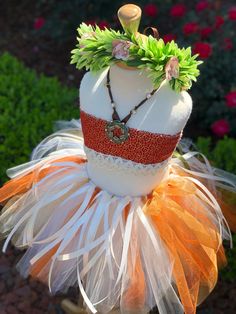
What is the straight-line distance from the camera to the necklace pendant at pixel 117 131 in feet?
4.74

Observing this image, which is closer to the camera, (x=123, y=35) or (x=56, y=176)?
(x=123, y=35)

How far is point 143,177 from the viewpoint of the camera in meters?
1.53

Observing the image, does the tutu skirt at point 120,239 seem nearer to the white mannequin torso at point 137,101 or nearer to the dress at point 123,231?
the dress at point 123,231

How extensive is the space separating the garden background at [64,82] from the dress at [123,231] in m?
0.53

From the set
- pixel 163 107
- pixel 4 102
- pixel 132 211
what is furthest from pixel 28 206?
pixel 4 102

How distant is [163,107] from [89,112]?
0.66 ft

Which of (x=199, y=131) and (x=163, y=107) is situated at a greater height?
(x=163, y=107)

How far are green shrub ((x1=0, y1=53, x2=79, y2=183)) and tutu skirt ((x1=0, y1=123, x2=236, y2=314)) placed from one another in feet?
2.13

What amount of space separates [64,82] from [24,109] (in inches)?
41.3

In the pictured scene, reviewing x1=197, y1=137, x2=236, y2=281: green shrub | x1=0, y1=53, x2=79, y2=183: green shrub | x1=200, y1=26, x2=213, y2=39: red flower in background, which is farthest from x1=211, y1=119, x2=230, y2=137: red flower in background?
x1=0, y1=53, x2=79, y2=183: green shrub

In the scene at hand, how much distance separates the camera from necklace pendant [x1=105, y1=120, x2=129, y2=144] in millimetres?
1444

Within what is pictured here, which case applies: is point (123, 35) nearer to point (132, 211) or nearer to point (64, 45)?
point (132, 211)

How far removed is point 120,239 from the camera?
158 centimetres

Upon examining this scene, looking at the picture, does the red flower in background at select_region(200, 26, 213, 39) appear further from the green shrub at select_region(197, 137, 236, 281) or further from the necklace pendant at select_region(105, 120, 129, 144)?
the necklace pendant at select_region(105, 120, 129, 144)
